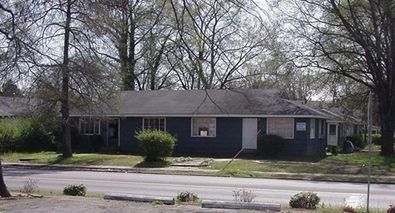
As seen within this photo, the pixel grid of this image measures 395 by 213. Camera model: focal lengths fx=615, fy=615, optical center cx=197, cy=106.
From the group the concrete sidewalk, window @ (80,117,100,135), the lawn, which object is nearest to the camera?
the concrete sidewalk

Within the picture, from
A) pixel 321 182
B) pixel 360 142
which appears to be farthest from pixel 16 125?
pixel 360 142

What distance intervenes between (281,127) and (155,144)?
882 cm

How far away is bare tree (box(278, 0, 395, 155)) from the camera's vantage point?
3697 centimetres

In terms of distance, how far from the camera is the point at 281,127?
37906mm

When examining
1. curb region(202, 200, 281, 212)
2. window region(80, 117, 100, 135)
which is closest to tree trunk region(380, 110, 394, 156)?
window region(80, 117, 100, 135)

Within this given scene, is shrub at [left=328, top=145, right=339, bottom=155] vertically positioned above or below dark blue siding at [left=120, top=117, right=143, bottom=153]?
below

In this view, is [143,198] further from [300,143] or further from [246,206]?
[300,143]

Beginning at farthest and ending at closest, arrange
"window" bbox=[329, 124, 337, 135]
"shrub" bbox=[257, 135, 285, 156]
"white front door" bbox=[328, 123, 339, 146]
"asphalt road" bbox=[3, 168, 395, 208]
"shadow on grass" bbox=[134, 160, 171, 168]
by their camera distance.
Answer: "window" bbox=[329, 124, 337, 135] < "white front door" bbox=[328, 123, 339, 146] < "shrub" bbox=[257, 135, 285, 156] < "shadow on grass" bbox=[134, 160, 171, 168] < "asphalt road" bbox=[3, 168, 395, 208]

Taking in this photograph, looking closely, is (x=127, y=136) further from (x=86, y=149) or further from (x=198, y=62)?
(x=198, y=62)

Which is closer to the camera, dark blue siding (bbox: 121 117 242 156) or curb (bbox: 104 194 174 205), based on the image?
curb (bbox: 104 194 174 205)

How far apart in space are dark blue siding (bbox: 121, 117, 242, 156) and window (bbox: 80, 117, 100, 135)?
234 cm

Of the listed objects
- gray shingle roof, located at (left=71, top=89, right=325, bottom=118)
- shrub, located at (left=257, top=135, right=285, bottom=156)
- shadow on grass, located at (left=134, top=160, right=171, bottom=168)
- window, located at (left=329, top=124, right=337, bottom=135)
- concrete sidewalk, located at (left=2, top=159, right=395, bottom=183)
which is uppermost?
gray shingle roof, located at (left=71, top=89, right=325, bottom=118)

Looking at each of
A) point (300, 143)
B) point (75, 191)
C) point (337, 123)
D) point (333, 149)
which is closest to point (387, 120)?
point (300, 143)

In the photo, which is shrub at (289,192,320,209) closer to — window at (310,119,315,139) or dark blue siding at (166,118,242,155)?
dark blue siding at (166,118,242,155)
